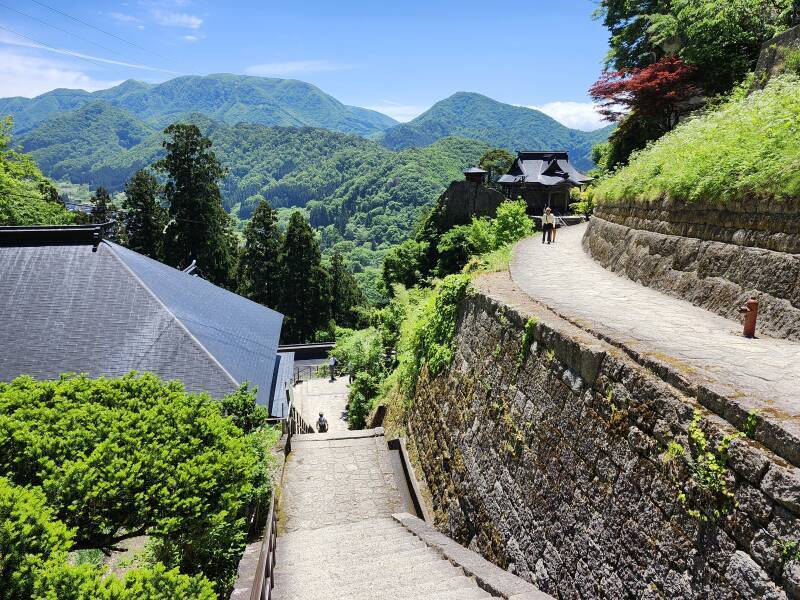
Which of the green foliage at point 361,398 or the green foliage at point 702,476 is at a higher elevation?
the green foliage at point 702,476

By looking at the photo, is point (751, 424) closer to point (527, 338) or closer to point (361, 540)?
point (527, 338)

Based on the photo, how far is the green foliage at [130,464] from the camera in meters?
4.78

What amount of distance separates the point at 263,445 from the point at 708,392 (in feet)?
22.3

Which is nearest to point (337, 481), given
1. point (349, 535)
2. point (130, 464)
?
point (349, 535)

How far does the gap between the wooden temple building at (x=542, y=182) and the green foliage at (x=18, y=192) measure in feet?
79.2

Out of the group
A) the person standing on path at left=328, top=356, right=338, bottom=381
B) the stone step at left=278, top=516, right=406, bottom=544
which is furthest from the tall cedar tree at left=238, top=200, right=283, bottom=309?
the stone step at left=278, top=516, right=406, bottom=544

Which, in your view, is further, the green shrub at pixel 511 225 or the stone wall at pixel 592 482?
the green shrub at pixel 511 225

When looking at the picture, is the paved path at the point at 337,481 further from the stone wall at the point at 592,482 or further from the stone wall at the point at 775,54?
the stone wall at the point at 775,54

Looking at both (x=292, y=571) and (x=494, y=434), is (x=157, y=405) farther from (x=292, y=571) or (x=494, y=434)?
(x=494, y=434)

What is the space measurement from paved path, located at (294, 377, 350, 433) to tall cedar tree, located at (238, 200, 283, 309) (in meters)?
12.7

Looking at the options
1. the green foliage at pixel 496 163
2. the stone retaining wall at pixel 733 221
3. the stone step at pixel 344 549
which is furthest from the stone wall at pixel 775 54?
the green foliage at pixel 496 163

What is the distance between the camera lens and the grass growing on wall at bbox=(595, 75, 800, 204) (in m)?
5.58

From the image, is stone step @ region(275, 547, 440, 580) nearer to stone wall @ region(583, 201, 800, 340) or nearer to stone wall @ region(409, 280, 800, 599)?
stone wall @ region(409, 280, 800, 599)

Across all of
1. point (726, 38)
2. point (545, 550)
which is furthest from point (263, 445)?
point (726, 38)
